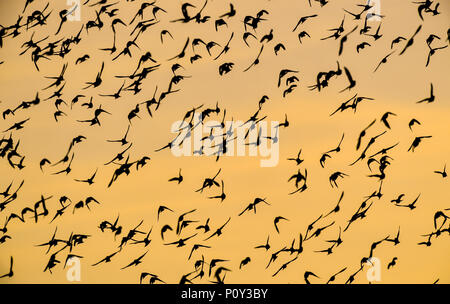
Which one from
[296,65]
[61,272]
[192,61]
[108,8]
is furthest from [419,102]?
[61,272]

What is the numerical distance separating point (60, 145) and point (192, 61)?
494 mm

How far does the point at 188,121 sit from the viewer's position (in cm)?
Answer: 114

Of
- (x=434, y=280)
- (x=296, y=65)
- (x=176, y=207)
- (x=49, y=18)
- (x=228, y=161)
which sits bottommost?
(x=434, y=280)

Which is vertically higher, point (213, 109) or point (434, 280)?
point (213, 109)

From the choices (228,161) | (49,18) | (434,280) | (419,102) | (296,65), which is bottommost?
(434,280)

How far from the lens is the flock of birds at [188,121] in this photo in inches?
44.6

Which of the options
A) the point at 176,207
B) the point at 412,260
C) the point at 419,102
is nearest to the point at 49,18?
the point at 176,207

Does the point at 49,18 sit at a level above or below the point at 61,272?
above

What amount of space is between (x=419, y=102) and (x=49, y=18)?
1209 millimetres

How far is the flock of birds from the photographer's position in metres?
1.13

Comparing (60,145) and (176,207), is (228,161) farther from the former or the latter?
(60,145)

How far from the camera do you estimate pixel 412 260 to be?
3.74ft

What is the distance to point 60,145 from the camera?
1.14 metres

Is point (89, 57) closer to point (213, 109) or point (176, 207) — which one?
point (213, 109)
